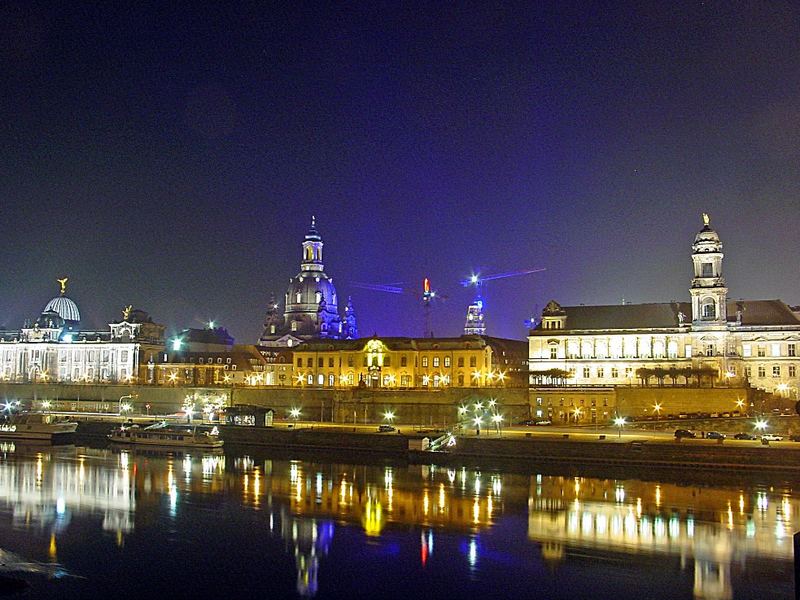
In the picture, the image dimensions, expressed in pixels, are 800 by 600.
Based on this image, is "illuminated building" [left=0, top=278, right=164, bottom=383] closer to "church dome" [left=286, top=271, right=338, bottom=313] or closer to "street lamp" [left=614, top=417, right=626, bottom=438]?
"church dome" [left=286, top=271, right=338, bottom=313]

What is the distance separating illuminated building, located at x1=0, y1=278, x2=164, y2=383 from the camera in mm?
138250

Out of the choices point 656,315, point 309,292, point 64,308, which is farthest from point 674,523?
point 64,308

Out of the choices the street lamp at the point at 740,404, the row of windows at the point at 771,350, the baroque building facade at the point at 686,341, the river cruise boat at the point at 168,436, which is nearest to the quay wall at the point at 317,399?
the baroque building facade at the point at 686,341

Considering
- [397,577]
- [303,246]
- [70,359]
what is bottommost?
[397,577]

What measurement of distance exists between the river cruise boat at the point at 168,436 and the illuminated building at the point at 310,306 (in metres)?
69.1

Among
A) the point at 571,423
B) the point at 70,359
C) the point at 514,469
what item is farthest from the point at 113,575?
the point at 70,359

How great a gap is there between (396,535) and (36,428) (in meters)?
58.3

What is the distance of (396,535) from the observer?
41281 mm

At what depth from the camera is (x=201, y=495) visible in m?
52.6

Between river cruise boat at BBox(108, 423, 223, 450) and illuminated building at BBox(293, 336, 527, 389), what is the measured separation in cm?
2461

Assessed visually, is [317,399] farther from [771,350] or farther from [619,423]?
[771,350]

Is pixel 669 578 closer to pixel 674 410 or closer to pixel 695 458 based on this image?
pixel 695 458

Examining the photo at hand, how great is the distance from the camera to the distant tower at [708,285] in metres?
89.0

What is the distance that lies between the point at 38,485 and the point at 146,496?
9.03 meters
